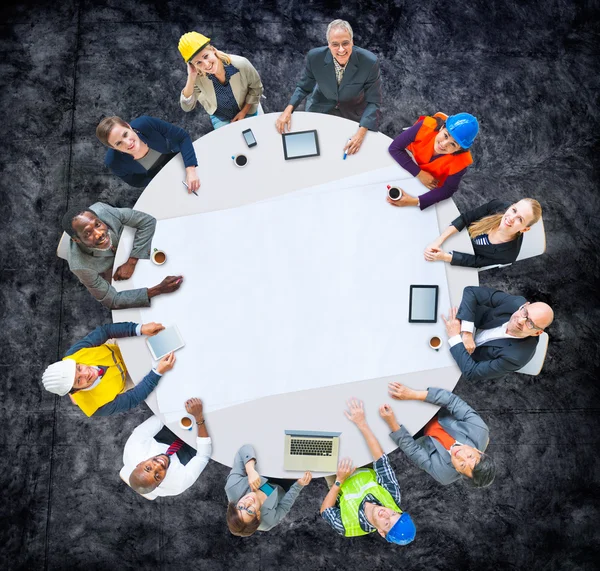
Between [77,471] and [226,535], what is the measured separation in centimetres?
109

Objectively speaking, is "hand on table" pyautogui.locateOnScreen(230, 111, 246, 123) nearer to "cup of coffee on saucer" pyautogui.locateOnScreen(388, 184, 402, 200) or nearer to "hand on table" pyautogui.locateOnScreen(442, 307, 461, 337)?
"cup of coffee on saucer" pyautogui.locateOnScreen(388, 184, 402, 200)

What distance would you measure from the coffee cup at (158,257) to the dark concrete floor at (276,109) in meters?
1.11

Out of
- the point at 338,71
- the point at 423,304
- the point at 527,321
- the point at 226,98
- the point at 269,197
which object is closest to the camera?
the point at 527,321

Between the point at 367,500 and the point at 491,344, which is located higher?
the point at 491,344

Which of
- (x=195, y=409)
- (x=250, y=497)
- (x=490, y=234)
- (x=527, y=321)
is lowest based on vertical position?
(x=250, y=497)

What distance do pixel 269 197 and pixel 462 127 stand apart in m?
1.05

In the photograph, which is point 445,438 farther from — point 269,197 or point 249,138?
point 249,138

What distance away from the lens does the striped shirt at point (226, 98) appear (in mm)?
3291

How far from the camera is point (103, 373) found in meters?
3.12

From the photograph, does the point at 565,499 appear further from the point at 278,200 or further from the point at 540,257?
the point at 278,200

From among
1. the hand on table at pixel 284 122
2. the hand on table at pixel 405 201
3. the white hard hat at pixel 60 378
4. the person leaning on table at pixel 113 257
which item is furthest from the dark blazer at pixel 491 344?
the white hard hat at pixel 60 378

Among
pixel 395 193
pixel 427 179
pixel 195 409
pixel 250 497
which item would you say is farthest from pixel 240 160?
pixel 250 497

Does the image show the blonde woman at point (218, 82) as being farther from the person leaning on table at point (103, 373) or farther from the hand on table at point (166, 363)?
the hand on table at point (166, 363)

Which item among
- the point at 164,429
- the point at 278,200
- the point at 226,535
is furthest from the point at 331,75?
the point at 226,535
